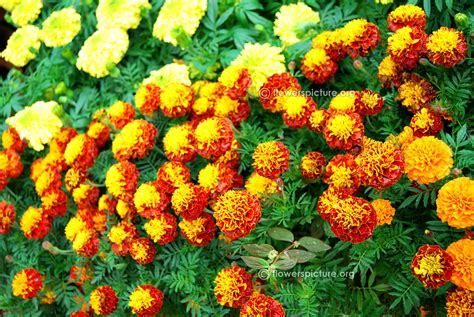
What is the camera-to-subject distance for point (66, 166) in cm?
201

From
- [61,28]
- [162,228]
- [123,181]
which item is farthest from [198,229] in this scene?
[61,28]

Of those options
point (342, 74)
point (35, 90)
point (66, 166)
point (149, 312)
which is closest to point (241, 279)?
point (149, 312)

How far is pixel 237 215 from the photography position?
126 centimetres

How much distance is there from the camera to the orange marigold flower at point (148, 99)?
5.88ft

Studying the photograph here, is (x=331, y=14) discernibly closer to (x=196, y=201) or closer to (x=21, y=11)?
(x=196, y=201)

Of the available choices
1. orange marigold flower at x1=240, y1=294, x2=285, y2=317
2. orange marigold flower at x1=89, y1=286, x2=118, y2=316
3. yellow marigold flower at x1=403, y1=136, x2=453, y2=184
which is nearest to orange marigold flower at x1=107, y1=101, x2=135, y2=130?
orange marigold flower at x1=89, y1=286, x2=118, y2=316

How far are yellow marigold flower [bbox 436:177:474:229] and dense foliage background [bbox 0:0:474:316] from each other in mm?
124

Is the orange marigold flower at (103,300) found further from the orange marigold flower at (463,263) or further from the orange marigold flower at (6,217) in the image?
the orange marigold flower at (463,263)

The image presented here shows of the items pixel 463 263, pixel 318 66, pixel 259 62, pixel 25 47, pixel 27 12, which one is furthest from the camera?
pixel 27 12

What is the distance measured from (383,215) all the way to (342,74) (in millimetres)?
665

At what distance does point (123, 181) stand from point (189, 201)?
1.15 ft

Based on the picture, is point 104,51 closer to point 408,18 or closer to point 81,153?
point 81,153

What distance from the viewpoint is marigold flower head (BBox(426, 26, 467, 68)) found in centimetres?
134

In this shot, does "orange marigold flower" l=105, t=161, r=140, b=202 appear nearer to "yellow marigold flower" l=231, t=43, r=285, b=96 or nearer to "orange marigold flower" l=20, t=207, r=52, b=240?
"orange marigold flower" l=20, t=207, r=52, b=240
